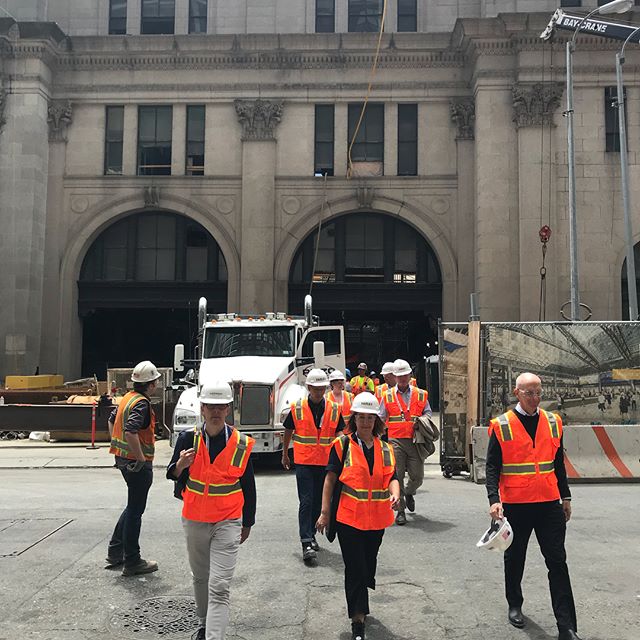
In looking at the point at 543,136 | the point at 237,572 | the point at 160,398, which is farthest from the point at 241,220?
the point at 237,572

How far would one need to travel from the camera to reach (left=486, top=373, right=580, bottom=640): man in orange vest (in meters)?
5.21

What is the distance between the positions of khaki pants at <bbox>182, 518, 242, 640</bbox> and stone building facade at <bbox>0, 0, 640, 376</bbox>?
20.5 meters

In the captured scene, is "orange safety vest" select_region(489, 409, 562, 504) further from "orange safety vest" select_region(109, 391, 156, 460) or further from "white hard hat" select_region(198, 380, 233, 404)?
"orange safety vest" select_region(109, 391, 156, 460)

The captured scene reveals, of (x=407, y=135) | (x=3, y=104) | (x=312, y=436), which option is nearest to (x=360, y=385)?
(x=312, y=436)

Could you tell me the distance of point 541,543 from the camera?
519cm

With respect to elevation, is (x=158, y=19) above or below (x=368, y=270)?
above

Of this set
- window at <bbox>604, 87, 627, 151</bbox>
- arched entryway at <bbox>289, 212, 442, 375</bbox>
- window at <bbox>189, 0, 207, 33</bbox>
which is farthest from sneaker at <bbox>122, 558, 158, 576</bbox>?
window at <bbox>189, 0, 207, 33</bbox>

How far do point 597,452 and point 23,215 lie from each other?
21.2m

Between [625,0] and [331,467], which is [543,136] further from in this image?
[331,467]

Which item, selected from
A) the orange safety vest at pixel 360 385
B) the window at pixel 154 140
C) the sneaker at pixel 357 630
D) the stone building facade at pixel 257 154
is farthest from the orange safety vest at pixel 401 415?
the window at pixel 154 140

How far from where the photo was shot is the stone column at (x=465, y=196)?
25062mm

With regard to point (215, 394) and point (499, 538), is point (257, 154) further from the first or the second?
point (499, 538)

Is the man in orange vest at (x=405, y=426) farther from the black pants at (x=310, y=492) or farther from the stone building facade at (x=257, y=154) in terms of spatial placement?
the stone building facade at (x=257, y=154)

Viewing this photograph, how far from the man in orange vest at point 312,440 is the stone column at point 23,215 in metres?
19.6
